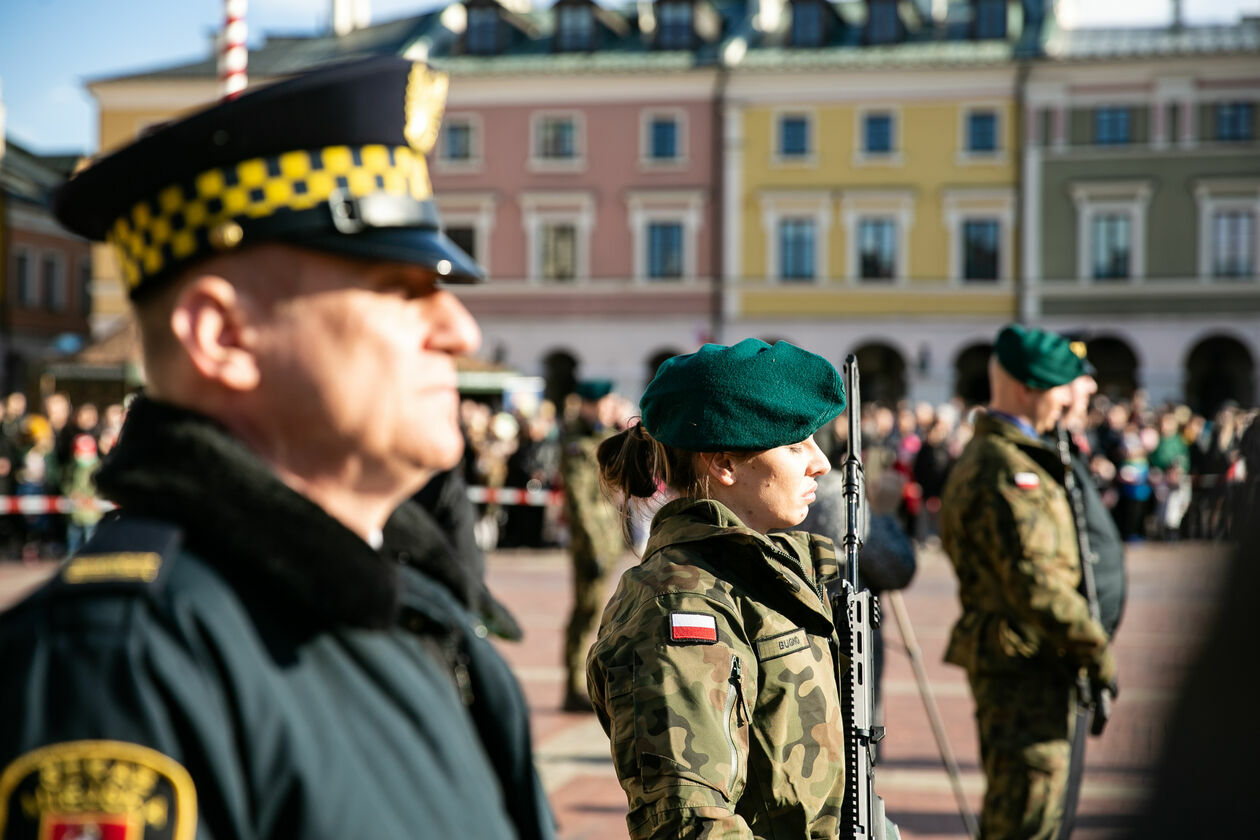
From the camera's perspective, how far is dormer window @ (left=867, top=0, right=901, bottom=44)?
1613 inches

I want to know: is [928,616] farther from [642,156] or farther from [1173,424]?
[642,156]

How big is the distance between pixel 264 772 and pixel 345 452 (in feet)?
1.08

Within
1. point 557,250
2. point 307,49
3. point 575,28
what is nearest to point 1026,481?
point 557,250

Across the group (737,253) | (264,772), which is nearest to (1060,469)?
(264,772)

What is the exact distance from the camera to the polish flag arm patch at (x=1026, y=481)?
446 centimetres

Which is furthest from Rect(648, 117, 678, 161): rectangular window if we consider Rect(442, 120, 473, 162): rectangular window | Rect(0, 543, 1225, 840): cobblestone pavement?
Rect(0, 543, 1225, 840): cobblestone pavement

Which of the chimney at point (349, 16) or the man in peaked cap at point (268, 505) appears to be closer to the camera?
the man in peaked cap at point (268, 505)

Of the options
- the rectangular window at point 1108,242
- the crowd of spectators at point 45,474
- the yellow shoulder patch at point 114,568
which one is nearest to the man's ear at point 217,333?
the yellow shoulder patch at point 114,568

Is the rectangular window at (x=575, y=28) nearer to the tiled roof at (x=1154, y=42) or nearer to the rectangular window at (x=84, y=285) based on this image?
the tiled roof at (x=1154, y=42)

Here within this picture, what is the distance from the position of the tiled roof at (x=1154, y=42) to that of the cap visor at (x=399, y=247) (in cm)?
4017

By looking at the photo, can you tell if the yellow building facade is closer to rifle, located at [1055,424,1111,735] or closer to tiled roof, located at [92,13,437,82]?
tiled roof, located at [92,13,437,82]

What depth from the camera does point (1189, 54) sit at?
38531 millimetres

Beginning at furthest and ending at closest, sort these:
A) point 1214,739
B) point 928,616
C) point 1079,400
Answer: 1. point 928,616
2. point 1079,400
3. point 1214,739

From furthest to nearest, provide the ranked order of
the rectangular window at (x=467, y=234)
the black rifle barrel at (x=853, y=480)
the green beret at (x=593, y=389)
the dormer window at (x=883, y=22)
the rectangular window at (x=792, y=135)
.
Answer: the rectangular window at (x=467, y=234) → the dormer window at (x=883, y=22) → the rectangular window at (x=792, y=135) → the green beret at (x=593, y=389) → the black rifle barrel at (x=853, y=480)
